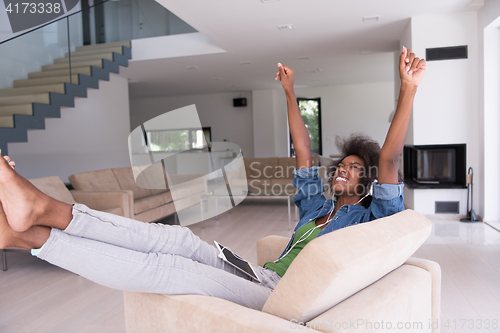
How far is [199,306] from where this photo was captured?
3.18 feet

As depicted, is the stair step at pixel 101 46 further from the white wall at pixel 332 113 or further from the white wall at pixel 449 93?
the white wall at pixel 332 113

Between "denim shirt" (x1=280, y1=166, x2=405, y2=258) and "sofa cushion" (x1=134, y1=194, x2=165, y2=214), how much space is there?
2.58 meters

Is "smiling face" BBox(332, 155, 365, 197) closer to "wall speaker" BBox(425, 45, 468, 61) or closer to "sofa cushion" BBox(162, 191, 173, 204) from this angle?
"sofa cushion" BBox(162, 191, 173, 204)

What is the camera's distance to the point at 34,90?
4363 mm

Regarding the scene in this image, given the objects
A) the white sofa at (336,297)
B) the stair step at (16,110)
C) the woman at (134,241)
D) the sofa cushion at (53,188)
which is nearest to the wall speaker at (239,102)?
the stair step at (16,110)

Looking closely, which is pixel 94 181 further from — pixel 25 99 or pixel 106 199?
pixel 25 99

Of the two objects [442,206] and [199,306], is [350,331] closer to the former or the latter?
[199,306]

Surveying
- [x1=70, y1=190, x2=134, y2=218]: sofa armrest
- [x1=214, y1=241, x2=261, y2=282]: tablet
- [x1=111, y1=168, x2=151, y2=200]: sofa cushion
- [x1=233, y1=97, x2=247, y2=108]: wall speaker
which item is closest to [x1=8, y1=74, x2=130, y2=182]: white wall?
[x1=111, y1=168, x2=151, y2=200]: sofa cushion

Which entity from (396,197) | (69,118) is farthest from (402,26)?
(69,118)

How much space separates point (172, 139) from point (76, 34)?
278 centimetres

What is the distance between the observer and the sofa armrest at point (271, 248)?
1.83 metres

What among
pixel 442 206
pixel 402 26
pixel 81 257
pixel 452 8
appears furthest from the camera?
pixel 402 26

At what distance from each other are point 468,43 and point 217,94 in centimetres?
778

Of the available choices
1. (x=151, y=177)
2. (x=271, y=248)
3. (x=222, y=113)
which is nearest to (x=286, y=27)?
(x=151, y=177)
